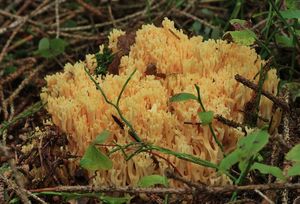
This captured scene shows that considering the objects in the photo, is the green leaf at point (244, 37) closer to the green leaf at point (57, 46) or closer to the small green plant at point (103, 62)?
the small green plant at point (103, 62)

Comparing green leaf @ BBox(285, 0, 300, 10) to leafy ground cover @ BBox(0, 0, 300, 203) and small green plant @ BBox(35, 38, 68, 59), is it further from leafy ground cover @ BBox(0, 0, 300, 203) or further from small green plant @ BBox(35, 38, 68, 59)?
small green plant @ BBox(35, 38, 68, 59)

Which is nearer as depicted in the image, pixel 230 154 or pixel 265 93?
pixel 230 154

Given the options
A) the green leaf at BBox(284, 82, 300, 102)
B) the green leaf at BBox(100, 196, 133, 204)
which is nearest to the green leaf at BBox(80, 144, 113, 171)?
the green leaf at BBox(100, 196, 133, 204)

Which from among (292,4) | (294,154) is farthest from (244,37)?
(294,154)

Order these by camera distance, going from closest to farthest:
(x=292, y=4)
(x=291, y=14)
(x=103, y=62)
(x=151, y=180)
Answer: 1. (x=151, y=180)
2. (x=291, y=14)
3. (x=292, y=4)
4. (x=103, y=62)

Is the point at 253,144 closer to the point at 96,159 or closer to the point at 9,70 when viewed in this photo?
the point at 96,159

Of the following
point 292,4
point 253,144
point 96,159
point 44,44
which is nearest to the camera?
point 253,144
